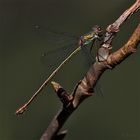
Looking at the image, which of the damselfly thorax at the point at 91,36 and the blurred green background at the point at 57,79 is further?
the blurred green background at the point at 57,79

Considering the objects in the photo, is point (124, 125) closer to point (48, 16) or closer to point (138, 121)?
point (138, 121)

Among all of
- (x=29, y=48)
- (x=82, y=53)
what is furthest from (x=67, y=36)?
(x=29, y=48)

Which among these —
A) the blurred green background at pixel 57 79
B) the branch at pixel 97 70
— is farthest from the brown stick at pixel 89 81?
the blurred green background at pixel 57 79

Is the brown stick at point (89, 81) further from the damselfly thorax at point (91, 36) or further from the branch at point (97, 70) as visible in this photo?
the damselfly thorax at point (91, 36)

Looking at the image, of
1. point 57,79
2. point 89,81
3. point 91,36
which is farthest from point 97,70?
point 57,79

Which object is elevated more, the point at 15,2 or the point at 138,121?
the point at 15,2

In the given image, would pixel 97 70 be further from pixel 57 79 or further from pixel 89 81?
pixel 57 79
